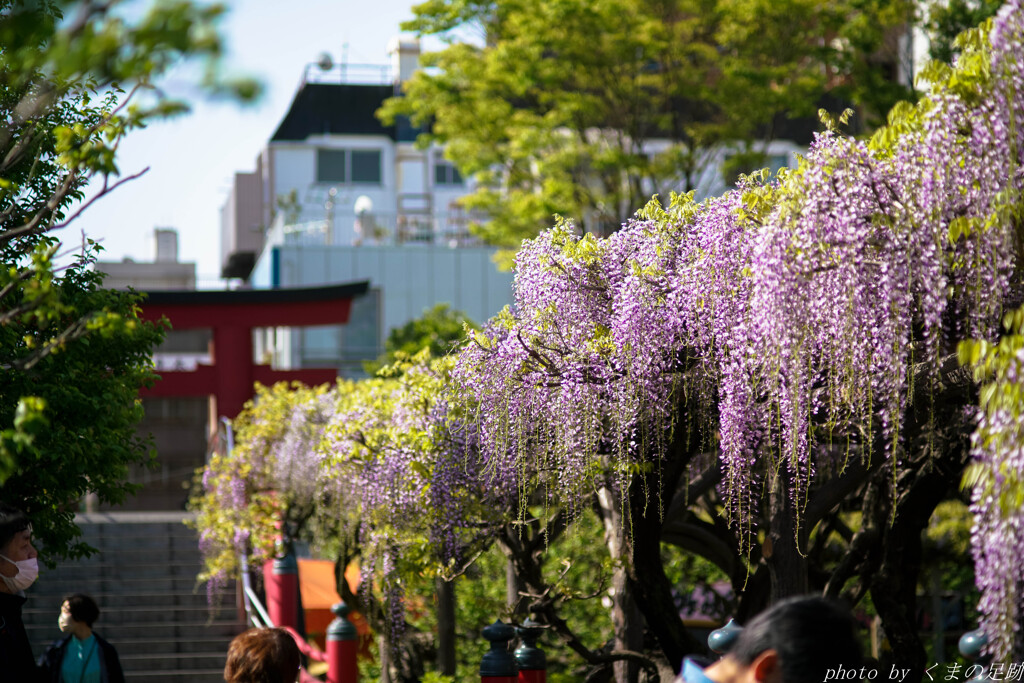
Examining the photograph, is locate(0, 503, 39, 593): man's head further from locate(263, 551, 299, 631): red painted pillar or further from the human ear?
locate(263, 551, 299, 631): red painted pillar

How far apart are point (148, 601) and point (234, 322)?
539cm

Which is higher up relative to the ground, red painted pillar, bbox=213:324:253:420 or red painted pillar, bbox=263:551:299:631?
red painted pillar, bbox=213:324:253:420

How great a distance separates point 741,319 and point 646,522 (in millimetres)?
2037

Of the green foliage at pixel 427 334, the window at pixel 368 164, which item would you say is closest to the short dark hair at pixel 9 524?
the green foliage at pixel 427 334

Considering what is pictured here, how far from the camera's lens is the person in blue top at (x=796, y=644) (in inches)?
101

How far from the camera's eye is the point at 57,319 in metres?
6.58

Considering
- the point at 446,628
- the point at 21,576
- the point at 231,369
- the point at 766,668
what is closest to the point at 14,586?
the point at 21,576

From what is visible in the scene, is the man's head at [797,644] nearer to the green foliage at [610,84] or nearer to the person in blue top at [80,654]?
the person in blue top at [80,654]

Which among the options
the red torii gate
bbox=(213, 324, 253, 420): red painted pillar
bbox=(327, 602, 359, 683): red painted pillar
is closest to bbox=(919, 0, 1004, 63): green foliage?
the red torii gate

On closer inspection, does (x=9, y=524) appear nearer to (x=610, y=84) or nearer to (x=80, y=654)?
(x=80, y=654)

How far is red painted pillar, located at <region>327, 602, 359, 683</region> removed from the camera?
10.4 m

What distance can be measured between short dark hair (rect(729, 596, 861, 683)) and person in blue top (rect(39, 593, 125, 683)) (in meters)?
4.39

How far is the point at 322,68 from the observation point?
3219 cm

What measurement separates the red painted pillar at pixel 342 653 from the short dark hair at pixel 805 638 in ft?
27.3
